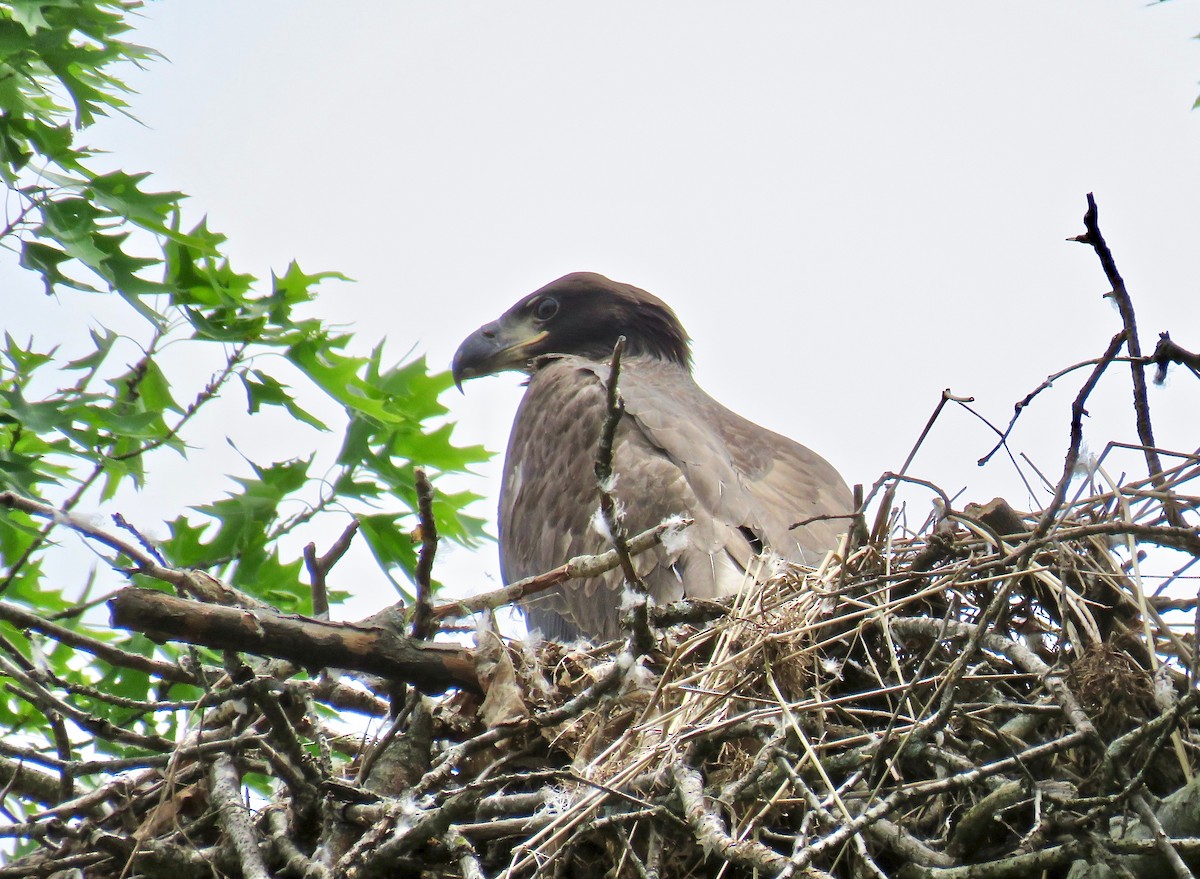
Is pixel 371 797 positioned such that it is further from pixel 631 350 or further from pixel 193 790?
pixel 631 350

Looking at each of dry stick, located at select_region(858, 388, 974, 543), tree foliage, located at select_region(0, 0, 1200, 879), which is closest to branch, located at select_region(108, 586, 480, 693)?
tree foliage, located at select_region(0, 0, 1200, 879)

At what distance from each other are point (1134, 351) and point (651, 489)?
2.69 meters

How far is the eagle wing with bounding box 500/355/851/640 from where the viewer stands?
15.9ft

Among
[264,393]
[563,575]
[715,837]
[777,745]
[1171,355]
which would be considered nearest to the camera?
[1171,355]

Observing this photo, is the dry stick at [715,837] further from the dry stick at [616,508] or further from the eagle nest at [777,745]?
the dry stick at [616,508]

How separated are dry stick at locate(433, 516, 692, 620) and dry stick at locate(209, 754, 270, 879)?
711 millimetres

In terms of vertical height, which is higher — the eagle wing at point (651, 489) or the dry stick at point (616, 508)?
the eagle wing at point (651, 489)

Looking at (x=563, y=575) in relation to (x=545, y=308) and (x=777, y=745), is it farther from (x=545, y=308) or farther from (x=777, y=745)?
(x=545, y=308)

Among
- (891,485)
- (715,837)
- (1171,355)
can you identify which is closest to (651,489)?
(891,485)

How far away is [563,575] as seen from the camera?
10.5 ft

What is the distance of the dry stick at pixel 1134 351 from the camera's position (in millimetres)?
2459

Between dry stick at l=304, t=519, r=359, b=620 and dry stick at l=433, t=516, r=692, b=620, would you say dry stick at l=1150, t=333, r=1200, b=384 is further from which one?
dry stick at l=304, t=519, r=359, b=620

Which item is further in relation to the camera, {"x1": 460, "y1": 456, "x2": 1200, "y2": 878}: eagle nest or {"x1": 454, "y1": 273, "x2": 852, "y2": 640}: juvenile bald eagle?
{"x1": 454, "y1": 273, "x2": 852, "y2": 640}: juvenile bald eagle

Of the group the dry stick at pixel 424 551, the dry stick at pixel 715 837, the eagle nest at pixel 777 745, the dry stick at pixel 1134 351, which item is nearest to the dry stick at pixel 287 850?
the eagle nest at pixel 777 745
